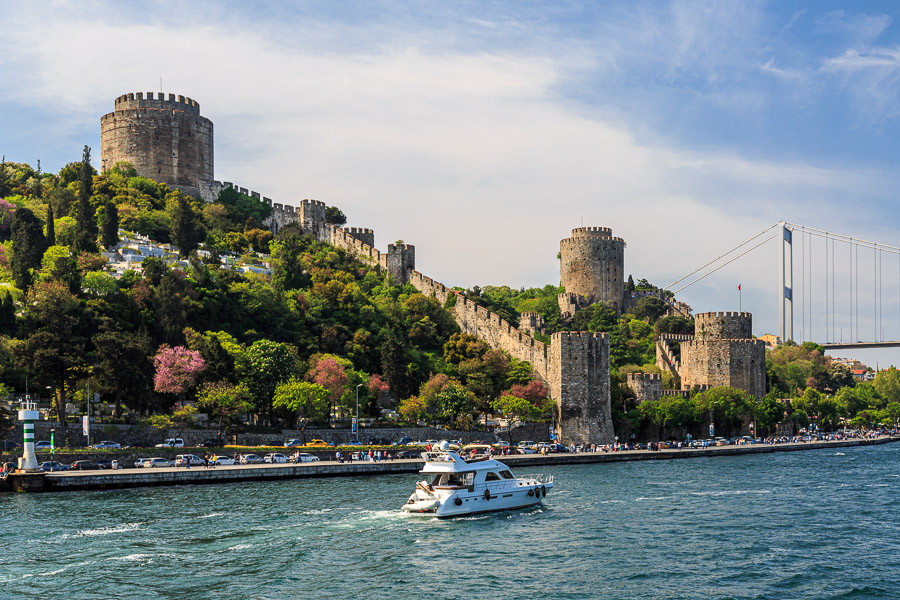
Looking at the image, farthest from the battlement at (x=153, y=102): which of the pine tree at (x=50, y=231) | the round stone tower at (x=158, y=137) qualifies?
the pine tree at (x=50, y=231)

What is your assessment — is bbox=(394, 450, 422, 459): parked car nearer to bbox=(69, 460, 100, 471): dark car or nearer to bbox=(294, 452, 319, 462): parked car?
bbox=(294, 452, 319, 462): parked car

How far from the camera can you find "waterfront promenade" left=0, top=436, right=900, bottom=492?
117 ft

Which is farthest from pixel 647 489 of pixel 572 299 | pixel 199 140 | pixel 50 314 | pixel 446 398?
pixel 199 140

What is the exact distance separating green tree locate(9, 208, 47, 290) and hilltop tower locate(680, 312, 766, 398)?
4478cm

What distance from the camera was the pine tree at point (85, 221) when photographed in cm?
5862

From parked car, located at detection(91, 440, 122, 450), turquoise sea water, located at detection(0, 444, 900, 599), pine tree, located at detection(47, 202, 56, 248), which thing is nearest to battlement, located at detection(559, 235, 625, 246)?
pine tree, located at detection(47, 202, 56, 248)

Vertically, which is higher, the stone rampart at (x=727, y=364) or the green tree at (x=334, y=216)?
the green tree at (x=334, y=216)

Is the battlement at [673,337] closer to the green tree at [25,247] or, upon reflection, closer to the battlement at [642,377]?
the battlement at [642,377]

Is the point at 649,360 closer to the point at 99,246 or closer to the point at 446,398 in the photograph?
the point at 446,398

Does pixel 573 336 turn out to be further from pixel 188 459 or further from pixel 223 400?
pixel 188 459

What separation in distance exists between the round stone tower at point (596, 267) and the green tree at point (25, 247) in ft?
151

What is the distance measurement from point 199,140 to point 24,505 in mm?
50615

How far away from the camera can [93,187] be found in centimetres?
6781

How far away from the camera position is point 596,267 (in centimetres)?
8506
